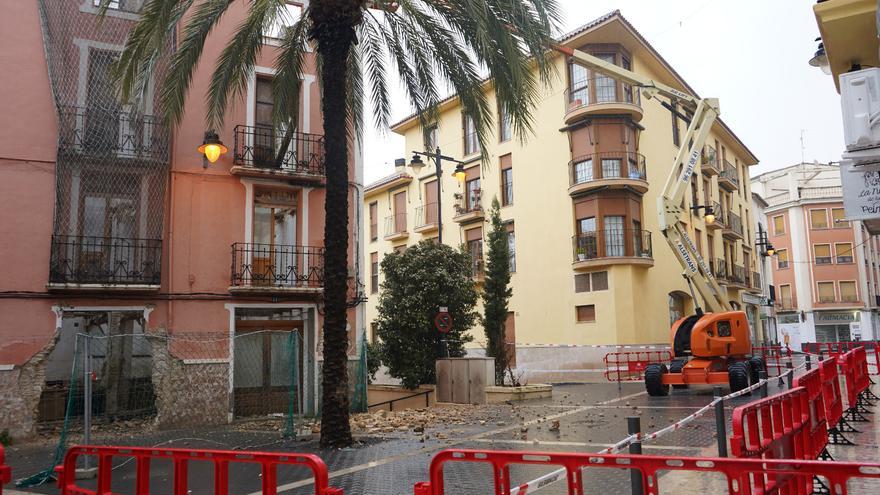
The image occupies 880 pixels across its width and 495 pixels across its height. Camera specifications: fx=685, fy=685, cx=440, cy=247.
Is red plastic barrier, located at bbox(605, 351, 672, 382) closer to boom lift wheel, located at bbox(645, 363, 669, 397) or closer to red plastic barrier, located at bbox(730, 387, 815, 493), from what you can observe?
boom lift wheel, located at bbox(645, 363, 669, 397)

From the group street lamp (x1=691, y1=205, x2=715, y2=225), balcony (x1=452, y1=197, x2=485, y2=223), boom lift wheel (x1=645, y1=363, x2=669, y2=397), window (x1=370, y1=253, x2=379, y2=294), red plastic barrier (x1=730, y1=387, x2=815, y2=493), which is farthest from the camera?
window (x1=370, y1=253, x2=379, y2=294)

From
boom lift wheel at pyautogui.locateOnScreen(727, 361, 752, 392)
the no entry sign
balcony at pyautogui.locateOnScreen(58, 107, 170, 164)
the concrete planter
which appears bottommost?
the concrete planter

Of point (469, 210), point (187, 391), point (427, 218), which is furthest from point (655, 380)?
point (427, 218)

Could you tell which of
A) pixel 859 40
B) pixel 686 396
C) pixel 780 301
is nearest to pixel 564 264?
pixel 686 396

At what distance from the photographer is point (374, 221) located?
137 ft

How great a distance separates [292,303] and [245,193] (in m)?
2.99

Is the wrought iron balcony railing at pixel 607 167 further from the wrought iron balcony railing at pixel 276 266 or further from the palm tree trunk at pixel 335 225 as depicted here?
the palm tree trunk at pixel 335 225

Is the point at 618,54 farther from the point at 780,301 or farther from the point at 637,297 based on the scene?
the point at 780,301

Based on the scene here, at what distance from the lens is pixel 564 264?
28938mm

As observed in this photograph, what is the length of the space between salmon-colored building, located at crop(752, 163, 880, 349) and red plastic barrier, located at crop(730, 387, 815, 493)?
58.4m

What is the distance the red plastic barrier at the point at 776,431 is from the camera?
506 centimetres

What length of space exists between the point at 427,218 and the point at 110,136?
71.7ft

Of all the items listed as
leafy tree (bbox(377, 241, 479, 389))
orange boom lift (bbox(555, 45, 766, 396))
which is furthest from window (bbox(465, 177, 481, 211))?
orange boom lift (bbox(555, 45, 766, 396))

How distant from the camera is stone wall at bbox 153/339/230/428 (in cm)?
1495
